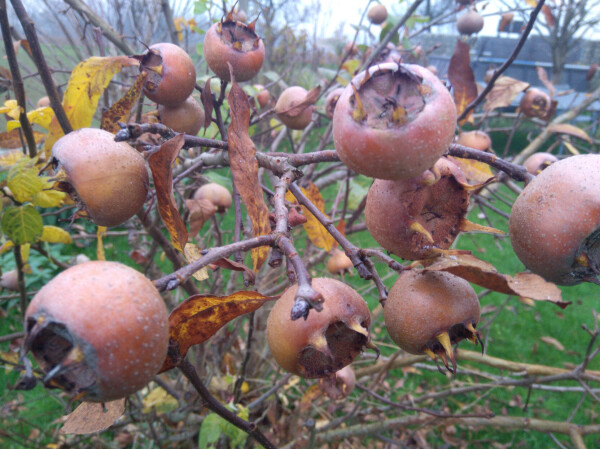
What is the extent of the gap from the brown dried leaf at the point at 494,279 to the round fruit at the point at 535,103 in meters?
2.26

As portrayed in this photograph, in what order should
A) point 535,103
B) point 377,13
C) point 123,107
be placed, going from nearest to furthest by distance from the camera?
1. point 123,107
2. point 535,103
3. point 377,13

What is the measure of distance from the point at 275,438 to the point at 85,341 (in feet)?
8.44

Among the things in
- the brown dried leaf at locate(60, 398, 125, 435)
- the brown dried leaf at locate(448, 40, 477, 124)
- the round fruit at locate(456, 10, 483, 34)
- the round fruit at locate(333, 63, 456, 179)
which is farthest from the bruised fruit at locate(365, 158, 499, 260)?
the round fruit at locate(456, 10, 483, 34)

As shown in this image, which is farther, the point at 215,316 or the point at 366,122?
the point at 215,316

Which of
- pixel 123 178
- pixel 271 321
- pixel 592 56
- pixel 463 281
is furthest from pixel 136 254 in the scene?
pixel 592 56

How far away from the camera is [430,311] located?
2.75 feet

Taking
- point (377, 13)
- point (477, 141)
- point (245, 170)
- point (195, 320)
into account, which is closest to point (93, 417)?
point (195, 320)

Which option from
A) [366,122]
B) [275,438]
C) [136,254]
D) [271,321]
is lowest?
[275,438]

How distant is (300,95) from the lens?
1790 millimetres

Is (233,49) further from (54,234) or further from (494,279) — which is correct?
(54,234)

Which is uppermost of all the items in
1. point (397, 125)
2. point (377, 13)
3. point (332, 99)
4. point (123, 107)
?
point (377, 13)

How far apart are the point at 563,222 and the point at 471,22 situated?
2.81 m

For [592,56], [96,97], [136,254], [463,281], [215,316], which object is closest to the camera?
[215,316]

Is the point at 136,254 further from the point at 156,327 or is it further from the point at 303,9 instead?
the point at 303,9
